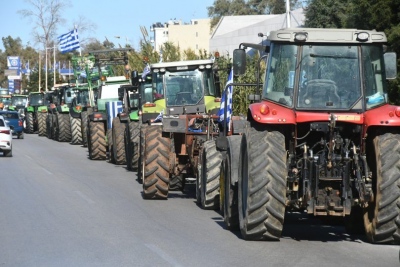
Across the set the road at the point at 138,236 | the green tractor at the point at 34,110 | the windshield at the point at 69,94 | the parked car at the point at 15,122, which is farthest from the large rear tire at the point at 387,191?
the green tractor at the point at 34,110

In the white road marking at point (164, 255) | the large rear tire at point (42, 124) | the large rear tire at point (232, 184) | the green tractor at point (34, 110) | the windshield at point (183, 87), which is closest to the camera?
the white road marking at point (164, 255)

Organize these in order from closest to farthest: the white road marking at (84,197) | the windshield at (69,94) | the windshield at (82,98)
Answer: the white road marking at (84,197)
the windshield at (82,98)
the windshield at (69,94)

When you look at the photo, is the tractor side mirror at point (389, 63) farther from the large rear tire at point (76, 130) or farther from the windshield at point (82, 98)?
the windshield at point (82, 98)

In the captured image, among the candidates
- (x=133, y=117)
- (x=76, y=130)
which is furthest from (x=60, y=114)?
(x=133, y=117)

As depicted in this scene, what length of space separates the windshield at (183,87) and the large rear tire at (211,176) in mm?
5029

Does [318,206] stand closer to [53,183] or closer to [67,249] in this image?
[67,249]

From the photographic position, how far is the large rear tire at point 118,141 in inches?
1101

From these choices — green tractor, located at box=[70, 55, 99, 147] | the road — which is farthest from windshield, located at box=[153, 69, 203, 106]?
green tractor, located at box=[70, 55, 99, 147]

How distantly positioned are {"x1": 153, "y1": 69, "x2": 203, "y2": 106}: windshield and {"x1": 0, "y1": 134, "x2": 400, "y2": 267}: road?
7.30 ft

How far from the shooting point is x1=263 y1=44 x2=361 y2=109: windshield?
12.3 meters

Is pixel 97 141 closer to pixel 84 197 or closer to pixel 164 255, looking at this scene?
pixel 84 197

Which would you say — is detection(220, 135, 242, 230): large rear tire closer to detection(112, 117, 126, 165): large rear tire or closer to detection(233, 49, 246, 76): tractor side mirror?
detection(233, 49, 246, 76): tractor side mirror

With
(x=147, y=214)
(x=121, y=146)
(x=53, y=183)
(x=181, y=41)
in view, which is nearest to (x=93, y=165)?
(x=121, y=146)

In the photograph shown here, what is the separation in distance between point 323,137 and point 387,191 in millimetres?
1081
